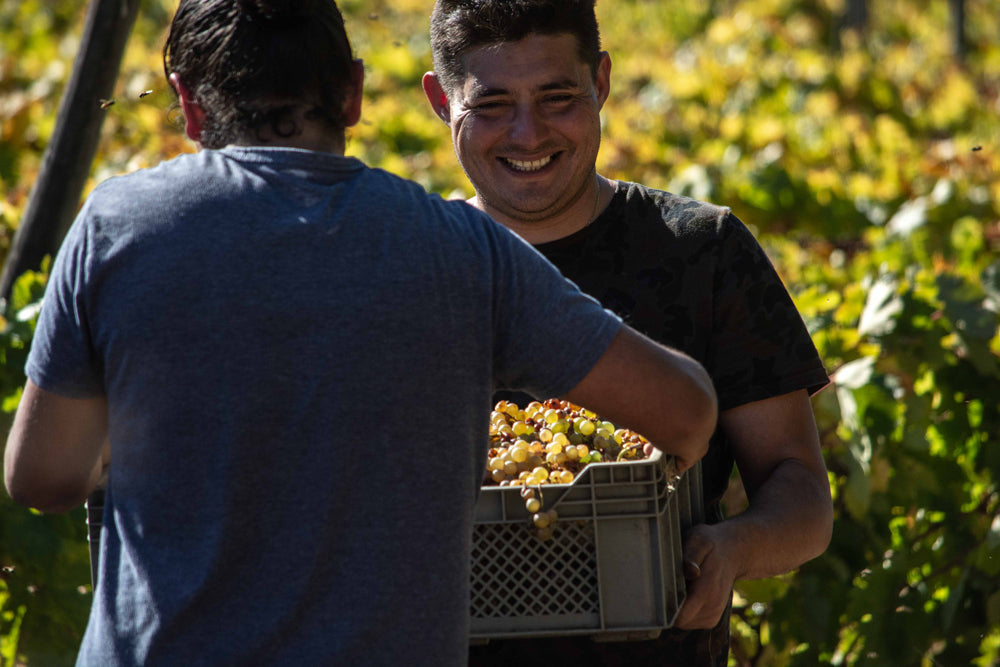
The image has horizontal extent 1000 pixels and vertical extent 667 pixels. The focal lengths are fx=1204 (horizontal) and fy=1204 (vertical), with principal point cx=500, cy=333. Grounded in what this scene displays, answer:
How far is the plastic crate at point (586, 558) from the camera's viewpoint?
167 cm

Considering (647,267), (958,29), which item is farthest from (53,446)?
(958,29)

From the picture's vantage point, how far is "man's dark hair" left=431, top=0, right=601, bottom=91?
223 centimetres

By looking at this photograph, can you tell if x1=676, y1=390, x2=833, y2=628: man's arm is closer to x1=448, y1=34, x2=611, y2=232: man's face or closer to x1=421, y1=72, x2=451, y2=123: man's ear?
x1=448, y1=34, x2=611, y2=232: man's face

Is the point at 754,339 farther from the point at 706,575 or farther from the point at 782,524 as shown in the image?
the point at 706,575

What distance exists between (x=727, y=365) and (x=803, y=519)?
0.96ft

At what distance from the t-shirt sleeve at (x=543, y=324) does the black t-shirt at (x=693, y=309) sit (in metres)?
0.71

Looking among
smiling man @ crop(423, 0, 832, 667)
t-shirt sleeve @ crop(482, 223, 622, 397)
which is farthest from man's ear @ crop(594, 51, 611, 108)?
t-shirt sleeve @ crop(482, 223, 622, 397)

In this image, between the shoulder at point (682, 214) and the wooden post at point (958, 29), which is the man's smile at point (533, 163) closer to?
the shoulder at point (682, 214)

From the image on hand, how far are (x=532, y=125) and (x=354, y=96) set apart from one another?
2.60 ft

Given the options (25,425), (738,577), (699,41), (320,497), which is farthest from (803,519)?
(699,41)

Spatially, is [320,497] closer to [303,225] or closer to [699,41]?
[303,225]

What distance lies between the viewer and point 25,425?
146cm

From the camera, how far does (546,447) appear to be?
1.81 meters

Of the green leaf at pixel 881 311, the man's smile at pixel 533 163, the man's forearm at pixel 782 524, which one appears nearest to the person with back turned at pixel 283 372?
the man's forearm at pixel 782 524
